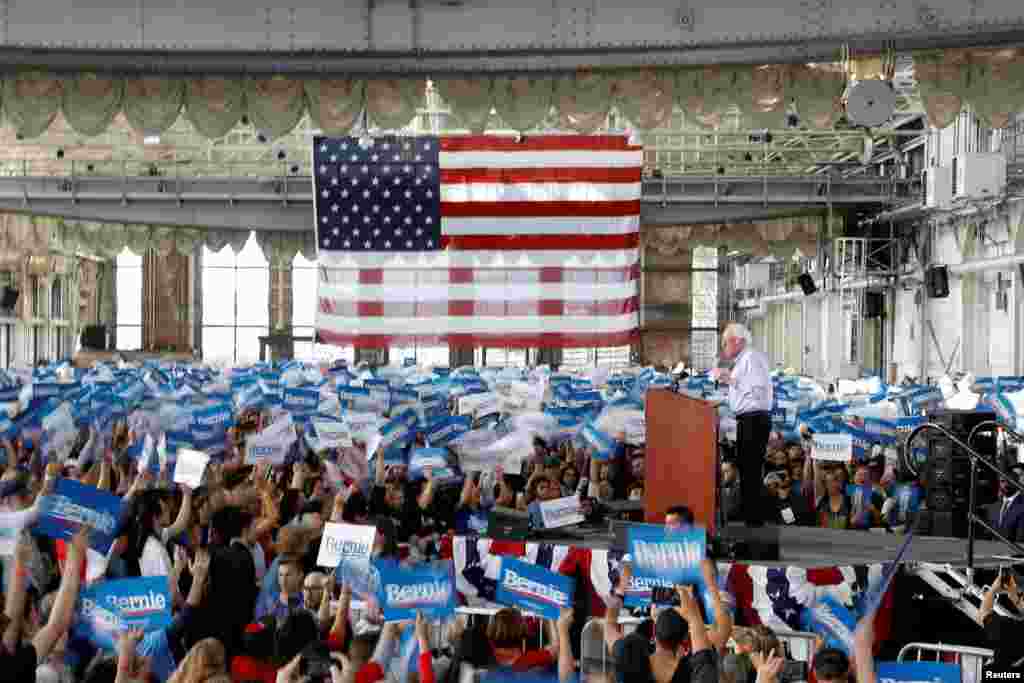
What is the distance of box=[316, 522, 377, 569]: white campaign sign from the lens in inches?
330

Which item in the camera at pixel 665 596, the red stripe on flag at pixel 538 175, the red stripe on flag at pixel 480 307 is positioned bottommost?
the camera at pixel 665 596

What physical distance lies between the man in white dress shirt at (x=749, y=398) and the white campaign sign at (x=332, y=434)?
4394 mm

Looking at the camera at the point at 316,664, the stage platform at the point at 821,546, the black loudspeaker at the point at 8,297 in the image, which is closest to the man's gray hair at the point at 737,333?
the stage platform at the point at 821,546

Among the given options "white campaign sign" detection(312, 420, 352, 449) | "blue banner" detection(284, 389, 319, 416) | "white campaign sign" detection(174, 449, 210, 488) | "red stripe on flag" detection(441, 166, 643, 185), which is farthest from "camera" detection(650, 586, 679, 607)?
"blue banner" detection(284, 389, 319, 416)

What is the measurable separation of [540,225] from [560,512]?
13.1 ft

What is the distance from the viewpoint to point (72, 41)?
11.6 m

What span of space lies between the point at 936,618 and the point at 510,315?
595 cm

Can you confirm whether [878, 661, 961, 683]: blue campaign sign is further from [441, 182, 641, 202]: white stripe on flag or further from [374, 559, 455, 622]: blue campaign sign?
[441, 182, 641, 202]: white stripe on flag

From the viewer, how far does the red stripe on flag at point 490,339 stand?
14.4 meters

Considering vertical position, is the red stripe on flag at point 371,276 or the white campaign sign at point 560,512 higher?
the red stripe on flag at point 371,276

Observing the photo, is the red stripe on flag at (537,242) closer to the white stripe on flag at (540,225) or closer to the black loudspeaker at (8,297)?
the white stripe on flag at (540,225)

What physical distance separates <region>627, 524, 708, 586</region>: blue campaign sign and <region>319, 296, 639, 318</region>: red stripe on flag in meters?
6.16

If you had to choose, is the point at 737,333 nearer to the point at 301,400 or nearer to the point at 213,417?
the point at 213,417

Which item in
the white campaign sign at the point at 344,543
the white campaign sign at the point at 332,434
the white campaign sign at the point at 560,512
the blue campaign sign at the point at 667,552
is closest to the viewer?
the blue campaign sign at the point at 667,552
